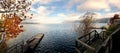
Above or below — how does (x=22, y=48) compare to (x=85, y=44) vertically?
below

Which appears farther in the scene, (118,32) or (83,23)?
(83,23)

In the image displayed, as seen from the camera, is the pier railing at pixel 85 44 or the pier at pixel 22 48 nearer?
the pier railing at pixel 85 44

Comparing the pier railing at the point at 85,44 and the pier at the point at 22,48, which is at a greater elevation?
the pier railing at the point at 85,44

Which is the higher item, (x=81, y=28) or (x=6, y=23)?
(x=6, y=23)

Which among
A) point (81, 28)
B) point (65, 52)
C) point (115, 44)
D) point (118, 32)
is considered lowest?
point (65, 52)

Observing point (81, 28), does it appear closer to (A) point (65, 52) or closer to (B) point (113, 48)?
(A) point (65, 52)

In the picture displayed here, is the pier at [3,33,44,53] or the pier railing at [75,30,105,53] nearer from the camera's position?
the pier railing at [75,30,105,53]

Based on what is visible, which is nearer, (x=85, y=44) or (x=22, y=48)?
(x=85, y=44)

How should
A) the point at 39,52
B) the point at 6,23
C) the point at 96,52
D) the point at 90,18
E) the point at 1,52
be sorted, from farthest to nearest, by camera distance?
the point at 90,18
the point at 39,52
the point at 6,23
the point at 1,52
the point at 96,52

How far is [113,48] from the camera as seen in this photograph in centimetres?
1284

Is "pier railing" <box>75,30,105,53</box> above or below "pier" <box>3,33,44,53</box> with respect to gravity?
above

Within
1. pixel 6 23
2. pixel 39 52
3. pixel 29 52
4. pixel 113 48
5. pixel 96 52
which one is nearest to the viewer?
pixel 96 52

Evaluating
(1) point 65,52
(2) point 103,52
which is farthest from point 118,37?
(1) point 65,52

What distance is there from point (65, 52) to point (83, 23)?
1784 cm
